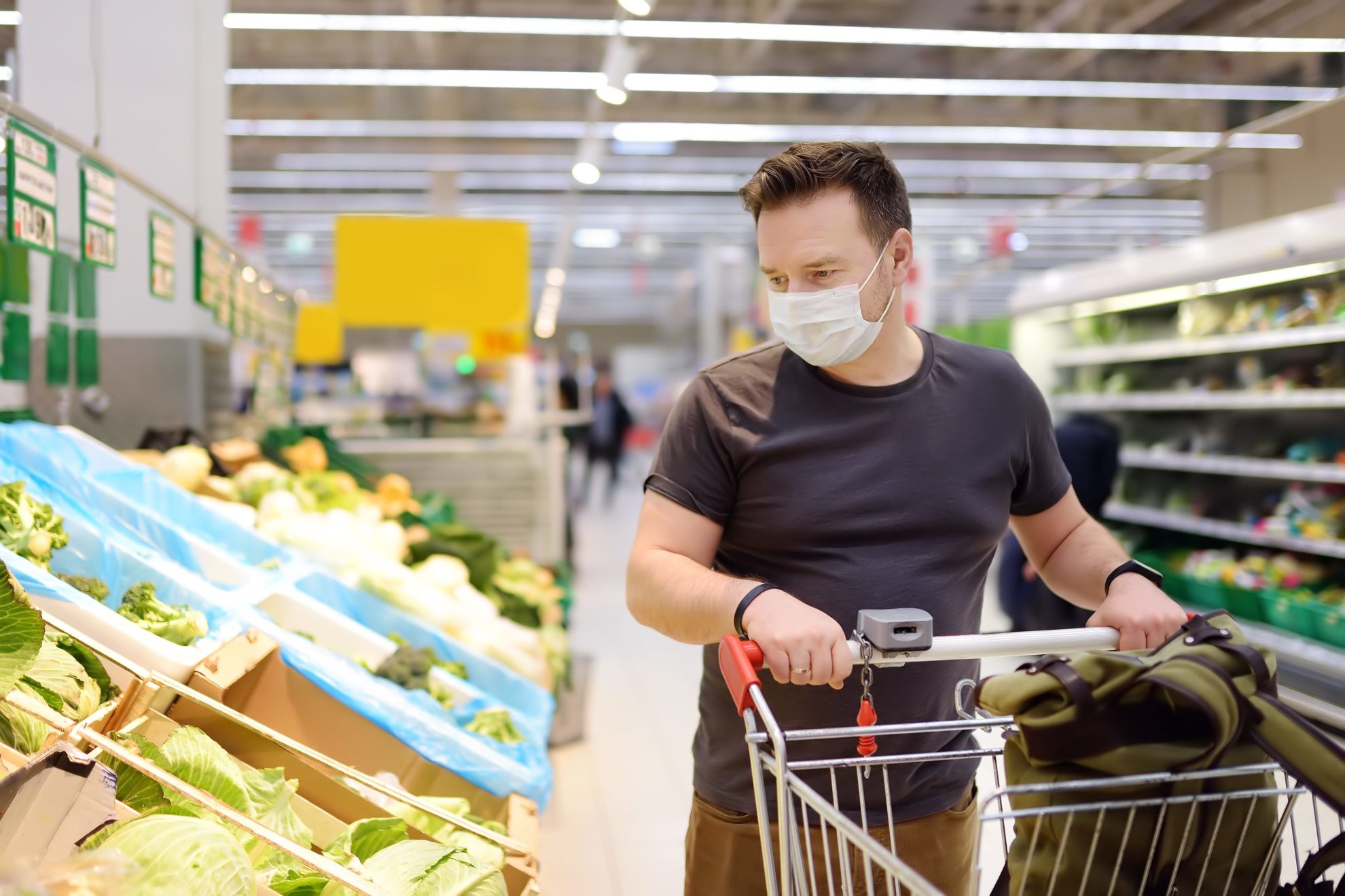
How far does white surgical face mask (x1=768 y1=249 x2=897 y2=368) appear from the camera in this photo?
5.30 feet

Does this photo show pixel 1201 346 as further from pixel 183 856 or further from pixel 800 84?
pixel 183 856

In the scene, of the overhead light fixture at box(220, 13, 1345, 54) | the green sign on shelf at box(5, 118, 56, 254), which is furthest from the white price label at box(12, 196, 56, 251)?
the overhead light fixture at box(220, 13, 1345, 54)

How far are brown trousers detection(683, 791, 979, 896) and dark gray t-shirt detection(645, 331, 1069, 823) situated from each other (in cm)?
3

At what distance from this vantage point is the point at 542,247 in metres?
20.7

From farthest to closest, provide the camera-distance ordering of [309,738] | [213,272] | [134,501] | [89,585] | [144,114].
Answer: [144,114], [213,272], [134,501], [309,738], [89,585]

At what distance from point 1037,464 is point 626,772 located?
3.09 meters

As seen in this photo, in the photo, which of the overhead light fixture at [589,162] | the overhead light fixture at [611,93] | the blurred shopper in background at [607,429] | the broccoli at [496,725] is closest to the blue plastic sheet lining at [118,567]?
the broccoli at [496,725]

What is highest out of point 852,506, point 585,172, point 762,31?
point 762,31

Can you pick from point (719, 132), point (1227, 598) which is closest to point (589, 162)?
point (719, 132)

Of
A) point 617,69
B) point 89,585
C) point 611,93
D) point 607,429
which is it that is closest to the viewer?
point 89,585

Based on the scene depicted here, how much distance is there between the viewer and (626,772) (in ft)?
14.6

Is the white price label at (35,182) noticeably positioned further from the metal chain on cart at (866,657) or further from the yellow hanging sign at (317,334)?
the yellow hanging sign at (317,334)

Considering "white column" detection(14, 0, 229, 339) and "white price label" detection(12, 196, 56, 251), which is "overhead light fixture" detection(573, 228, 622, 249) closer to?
"white column" detection(14, 0, 229, 339)

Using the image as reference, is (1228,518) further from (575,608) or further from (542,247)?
(542,247)
